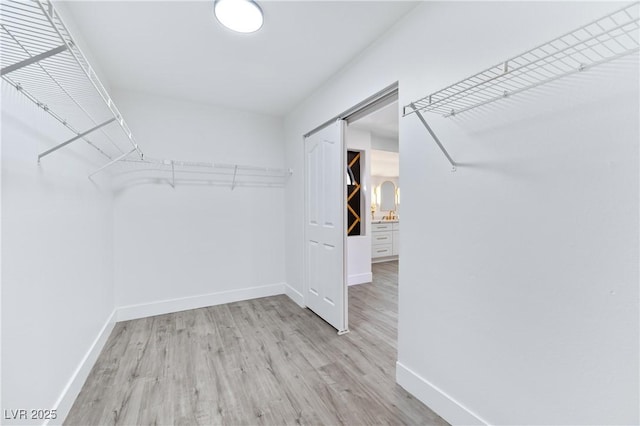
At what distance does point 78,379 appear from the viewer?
5.60 ft

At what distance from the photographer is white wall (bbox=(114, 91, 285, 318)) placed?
287 cm

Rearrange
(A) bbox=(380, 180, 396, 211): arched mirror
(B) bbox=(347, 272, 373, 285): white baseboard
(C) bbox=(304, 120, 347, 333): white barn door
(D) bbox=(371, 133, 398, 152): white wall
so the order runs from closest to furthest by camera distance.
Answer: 1. (C) bbox=(304, 120, 347, 333): white barn door
2. (B) bbox=(347, 272, 373, 285): white baseboard
3. (D) bbox=(371, 133, 398, 152): white wall
4. (A) bbox=(380, 180, 396, 211): arched mirror

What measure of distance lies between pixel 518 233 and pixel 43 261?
7.61 feet

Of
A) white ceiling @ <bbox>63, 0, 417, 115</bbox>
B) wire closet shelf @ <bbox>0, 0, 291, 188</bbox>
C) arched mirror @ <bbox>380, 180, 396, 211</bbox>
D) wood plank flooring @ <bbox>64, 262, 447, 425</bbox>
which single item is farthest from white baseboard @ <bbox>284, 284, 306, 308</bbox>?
arched mirror @ <bbox>380, 180, 396, 211</bbox>

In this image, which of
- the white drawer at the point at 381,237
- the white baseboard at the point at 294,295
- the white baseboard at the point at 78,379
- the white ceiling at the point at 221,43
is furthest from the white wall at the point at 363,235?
the white baseboard at the point at 78,379

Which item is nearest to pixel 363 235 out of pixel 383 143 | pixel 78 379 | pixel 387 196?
pixel 383 143

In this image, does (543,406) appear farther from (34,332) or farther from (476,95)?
(34,332)

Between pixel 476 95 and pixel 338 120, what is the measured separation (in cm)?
133

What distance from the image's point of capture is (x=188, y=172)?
3119 mm

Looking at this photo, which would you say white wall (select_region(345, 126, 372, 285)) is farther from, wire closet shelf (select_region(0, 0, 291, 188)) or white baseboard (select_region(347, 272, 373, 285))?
wire closet shelf (select_region(0, 0, 291, 188))

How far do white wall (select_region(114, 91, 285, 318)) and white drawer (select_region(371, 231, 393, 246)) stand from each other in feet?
8.52

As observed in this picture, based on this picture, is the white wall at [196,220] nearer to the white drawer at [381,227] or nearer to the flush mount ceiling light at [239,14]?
the flush mount ceiling light at [239,14]

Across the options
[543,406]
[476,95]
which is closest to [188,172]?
[476,95]

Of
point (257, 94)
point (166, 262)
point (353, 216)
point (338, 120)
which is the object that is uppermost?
point (257, 94)
